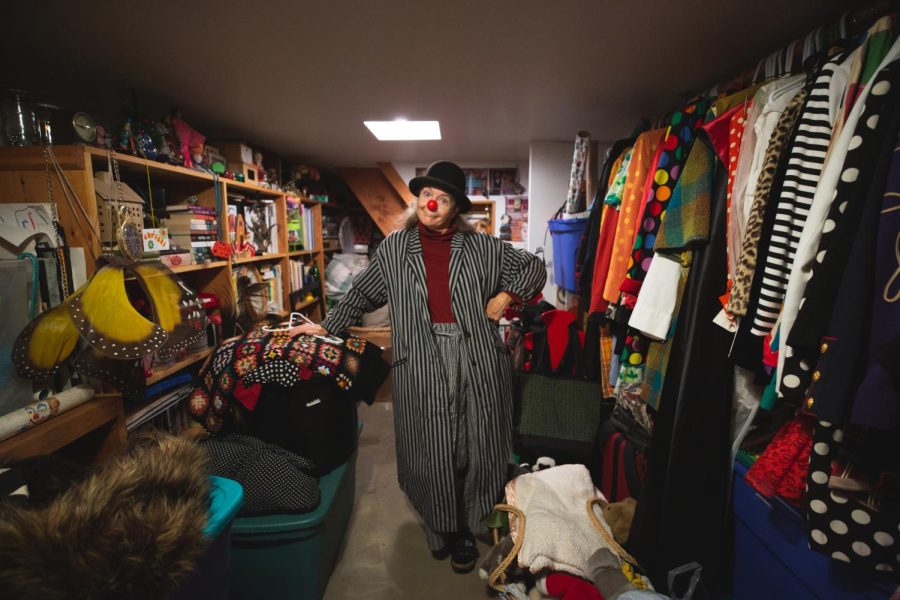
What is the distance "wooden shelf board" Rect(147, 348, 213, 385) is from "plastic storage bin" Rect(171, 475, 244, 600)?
94 cm

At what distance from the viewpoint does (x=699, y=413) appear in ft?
3.39

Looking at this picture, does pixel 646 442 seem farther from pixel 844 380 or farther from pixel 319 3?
pixel 319 3

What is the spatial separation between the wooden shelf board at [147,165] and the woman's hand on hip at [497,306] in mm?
1377

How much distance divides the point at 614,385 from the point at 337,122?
6.41 feet

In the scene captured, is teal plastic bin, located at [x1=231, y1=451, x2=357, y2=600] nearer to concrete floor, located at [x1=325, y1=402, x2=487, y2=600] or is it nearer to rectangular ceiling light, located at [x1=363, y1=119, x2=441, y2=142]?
concrete floor, located at [x1=325, y1=402, x2=487, y2=600]

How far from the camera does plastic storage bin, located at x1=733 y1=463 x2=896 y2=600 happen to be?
0.74 m

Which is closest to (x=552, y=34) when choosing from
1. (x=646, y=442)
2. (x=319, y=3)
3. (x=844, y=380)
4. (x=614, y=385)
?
(x=319, y=3)

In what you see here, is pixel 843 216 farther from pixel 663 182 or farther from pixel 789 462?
pixel 663 182

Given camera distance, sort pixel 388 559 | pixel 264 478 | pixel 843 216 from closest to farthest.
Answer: pixel 843 216 < pixel 264 478 < pixel 388 559

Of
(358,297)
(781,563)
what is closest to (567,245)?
(358,297)

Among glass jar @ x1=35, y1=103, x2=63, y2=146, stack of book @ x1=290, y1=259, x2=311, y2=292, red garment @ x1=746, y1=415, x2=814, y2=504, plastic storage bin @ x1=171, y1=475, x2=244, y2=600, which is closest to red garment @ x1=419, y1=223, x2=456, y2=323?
plastic storage bin @ x1=171, y1=475, x2=244, y2=600

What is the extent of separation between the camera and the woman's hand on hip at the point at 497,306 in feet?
4.69

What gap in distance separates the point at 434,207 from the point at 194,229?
123cm

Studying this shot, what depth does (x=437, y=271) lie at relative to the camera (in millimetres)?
1452
